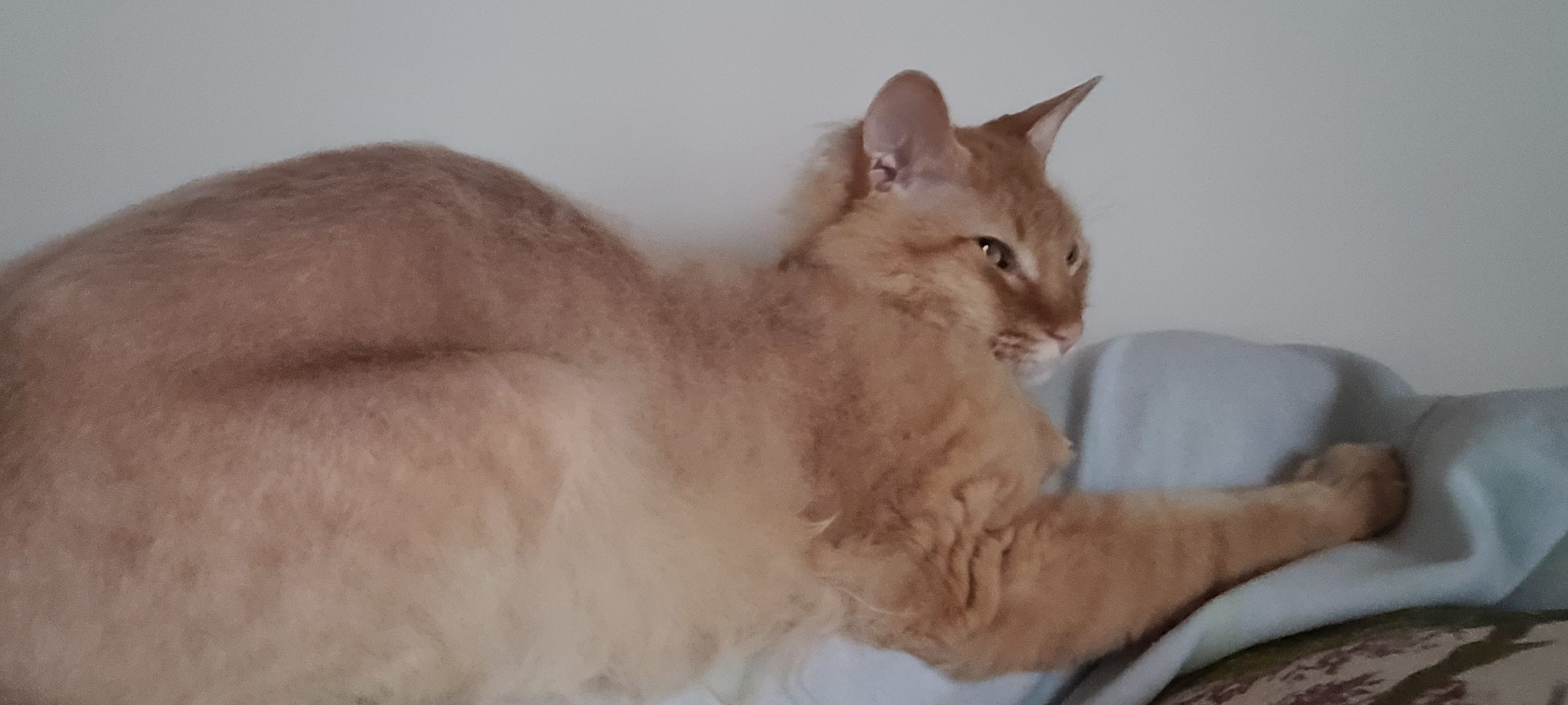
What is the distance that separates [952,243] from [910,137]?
0.19 meters

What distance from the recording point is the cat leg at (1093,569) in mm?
1333

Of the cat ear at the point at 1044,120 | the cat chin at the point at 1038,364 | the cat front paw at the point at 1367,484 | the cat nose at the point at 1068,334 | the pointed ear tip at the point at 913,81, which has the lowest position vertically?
the cat front paw at the point at 1367,484

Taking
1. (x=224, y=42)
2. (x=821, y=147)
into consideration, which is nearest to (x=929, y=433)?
(x=821, y=147)

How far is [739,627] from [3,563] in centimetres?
87

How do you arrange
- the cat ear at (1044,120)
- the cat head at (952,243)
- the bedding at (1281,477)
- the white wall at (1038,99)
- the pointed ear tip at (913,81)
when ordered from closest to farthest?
the bedding at (1281,477) < the pointed ear tip at (913,81) < the cat head at (952,243) < the cat ear at (1044,120) < the white wall at (1038,99)

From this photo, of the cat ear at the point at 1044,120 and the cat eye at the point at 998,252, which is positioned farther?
the cat ear at the point at 1044,120

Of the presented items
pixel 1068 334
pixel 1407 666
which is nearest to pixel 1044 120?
pixel 1068 334

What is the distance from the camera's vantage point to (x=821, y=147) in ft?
5.25

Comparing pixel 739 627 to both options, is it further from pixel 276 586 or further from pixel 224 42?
pixel 224 42

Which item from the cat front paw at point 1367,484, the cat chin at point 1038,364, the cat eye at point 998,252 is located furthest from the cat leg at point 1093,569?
the cat eye at point 998,252

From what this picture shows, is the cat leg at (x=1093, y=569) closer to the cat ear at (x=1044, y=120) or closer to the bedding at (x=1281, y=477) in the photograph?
the bedding at (x=1281, y=477)

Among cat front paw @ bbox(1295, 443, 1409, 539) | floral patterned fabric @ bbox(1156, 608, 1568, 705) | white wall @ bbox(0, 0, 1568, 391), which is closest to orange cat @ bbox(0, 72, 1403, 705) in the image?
cat front paw @ bbox(1295, 443, 1409, 539)

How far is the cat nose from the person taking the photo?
1498 millimetres

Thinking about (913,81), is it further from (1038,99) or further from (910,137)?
(1038,99)
